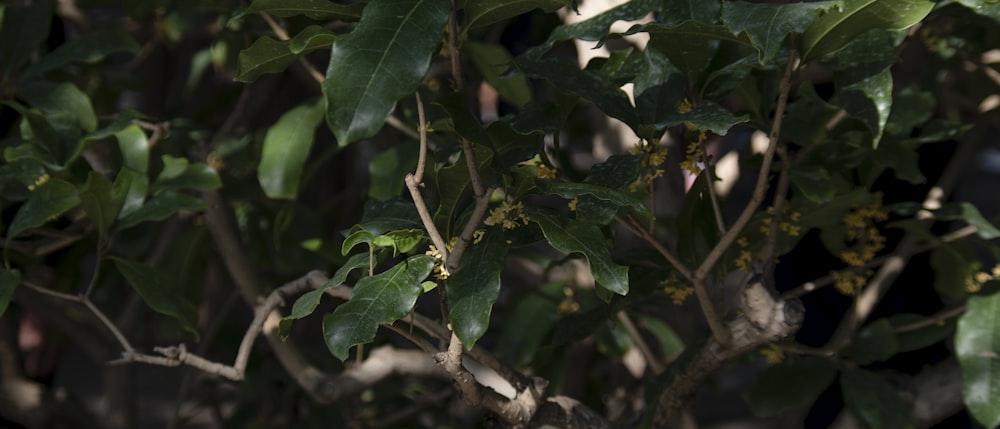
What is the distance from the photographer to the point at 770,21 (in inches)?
27.5

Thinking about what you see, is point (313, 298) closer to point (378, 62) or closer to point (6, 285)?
point (378, 62)

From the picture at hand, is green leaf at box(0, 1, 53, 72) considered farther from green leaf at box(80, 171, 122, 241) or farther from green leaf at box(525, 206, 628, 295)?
green leaf at box(525, 206, 628, 295)

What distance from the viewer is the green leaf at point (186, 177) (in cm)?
113

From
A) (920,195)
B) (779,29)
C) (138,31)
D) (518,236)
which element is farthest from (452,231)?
(138,31)

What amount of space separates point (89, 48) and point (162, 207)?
28 centimetres

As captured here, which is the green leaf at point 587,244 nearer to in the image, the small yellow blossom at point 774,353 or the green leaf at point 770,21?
the green leaf at point 770,21

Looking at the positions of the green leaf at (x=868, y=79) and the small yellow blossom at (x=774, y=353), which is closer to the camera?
the green leaf at (x=868, y=79)

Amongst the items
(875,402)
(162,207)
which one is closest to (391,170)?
(162,207)

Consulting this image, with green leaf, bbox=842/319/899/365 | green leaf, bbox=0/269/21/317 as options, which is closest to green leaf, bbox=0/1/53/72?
green leaf, bbox=0/269/21/317

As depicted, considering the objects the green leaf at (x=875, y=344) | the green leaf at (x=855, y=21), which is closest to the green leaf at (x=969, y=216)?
the green leaf at (x=875, y=344)

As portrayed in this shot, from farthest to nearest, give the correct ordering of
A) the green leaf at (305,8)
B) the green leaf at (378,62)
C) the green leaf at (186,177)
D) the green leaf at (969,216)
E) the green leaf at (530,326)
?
the green leaf at (530,326) < the green leaf at (186,177) < the green leaf at (969,216) < the green leaf at (305,8) < the green leaf at (378,62)

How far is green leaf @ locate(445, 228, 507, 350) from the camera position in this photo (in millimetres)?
733

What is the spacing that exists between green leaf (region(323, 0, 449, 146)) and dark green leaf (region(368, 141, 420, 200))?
0.48 meters

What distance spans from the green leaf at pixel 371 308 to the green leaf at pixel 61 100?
0.53m
